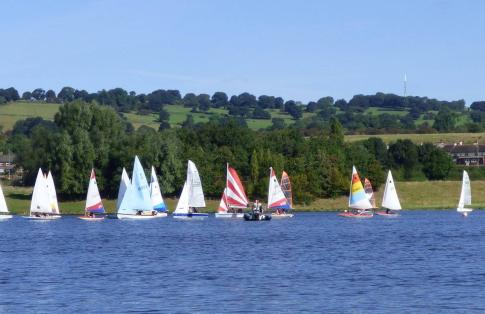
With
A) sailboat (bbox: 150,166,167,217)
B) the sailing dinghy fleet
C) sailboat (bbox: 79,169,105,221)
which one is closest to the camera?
the sailing dinghy fleet

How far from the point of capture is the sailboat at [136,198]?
101688mm

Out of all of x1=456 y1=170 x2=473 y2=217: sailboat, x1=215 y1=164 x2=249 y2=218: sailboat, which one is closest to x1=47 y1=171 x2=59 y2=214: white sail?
x1=215 y1=164 x2=249 y2=218: sailboat

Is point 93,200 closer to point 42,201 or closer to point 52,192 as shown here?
point 52,192

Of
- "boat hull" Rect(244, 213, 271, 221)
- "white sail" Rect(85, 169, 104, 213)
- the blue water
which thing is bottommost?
the blue water

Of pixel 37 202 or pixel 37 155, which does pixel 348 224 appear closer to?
pixel 37 202

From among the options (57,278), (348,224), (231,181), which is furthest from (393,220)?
(57,278)

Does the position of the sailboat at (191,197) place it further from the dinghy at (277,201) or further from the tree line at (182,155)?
the tree line at (182,155)

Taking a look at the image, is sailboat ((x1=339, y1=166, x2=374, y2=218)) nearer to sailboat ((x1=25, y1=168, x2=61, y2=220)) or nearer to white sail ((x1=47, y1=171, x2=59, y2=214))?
white sail ((x1=47, y1=171, x2=59, y2=214))

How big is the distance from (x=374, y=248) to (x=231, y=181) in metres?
39.3

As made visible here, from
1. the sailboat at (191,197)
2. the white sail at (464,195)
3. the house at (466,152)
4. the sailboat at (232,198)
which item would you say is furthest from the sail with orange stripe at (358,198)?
the house at (466,152)

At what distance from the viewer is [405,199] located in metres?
130

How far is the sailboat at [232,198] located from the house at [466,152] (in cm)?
9049

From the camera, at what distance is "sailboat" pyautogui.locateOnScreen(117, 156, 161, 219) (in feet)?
334

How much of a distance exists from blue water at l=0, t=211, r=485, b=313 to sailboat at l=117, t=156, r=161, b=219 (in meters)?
14.3
